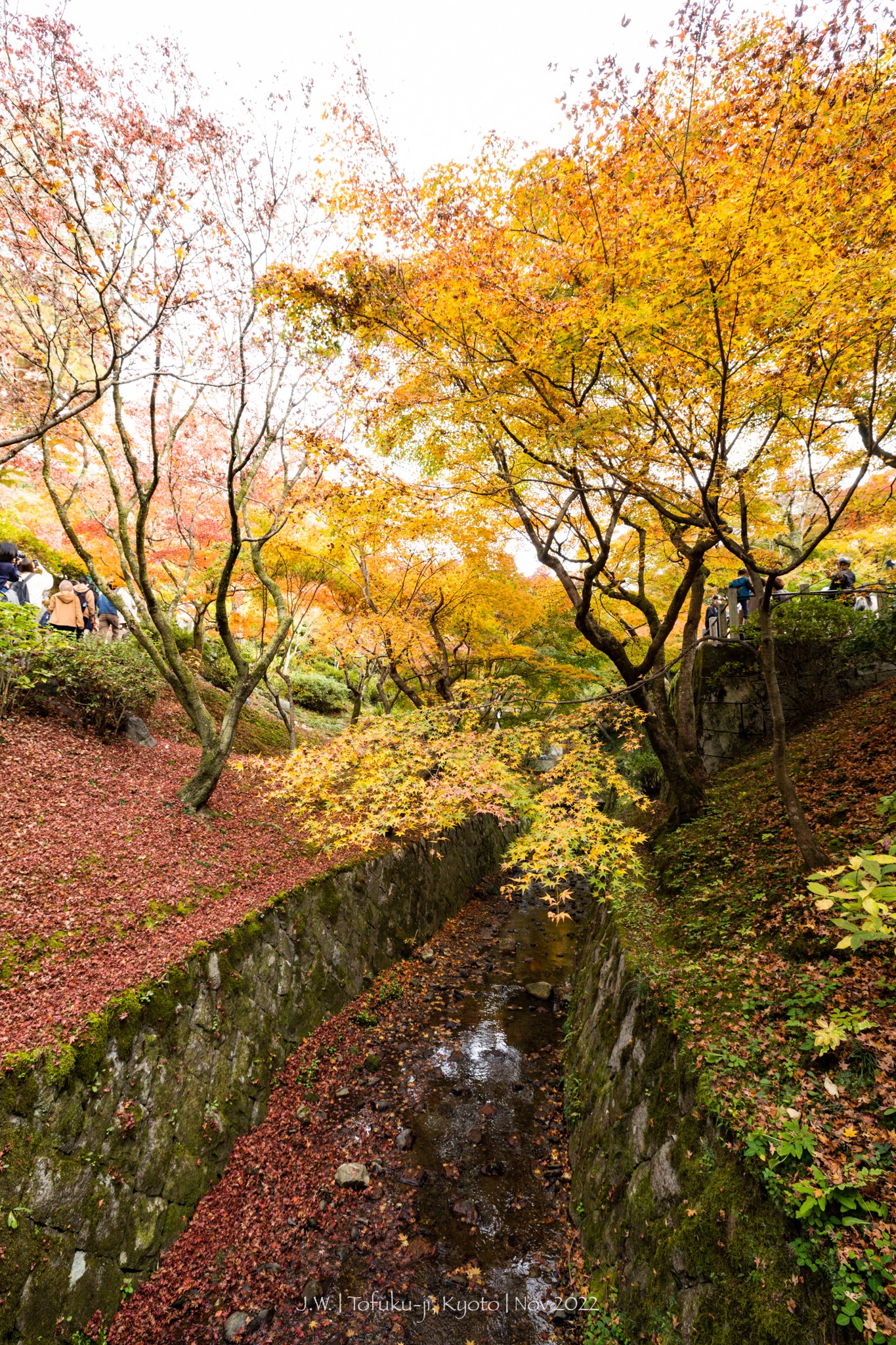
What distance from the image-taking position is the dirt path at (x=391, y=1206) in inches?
184

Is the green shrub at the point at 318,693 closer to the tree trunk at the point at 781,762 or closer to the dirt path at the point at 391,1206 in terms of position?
the dirt path at the point at 391,1206

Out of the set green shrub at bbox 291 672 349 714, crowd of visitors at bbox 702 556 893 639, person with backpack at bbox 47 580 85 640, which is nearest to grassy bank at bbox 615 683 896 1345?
crowd of visitors at bbox 702 556 893 639

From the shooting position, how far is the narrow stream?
485 centimetres

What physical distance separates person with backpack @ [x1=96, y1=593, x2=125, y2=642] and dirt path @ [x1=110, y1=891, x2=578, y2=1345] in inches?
454

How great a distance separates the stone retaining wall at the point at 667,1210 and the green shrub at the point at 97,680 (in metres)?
9.69

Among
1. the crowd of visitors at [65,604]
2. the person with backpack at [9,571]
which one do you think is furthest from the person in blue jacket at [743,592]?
the person with backpack at [9,571]

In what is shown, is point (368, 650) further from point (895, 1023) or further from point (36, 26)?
point (895, 1023)

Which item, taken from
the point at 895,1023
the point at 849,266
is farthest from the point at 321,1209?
the point at 849,266

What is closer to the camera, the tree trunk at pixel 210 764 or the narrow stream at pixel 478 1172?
the narrow stream at pixel 478 1172

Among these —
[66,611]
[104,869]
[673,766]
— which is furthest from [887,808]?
[66,611]

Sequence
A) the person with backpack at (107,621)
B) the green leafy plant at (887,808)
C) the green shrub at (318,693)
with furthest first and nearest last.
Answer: the green shrub at (318,693) → the person with backpack at (107,621) → the green leafy plant at (887,808)

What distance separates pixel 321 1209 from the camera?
5676mm

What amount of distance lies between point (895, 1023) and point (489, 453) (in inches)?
324

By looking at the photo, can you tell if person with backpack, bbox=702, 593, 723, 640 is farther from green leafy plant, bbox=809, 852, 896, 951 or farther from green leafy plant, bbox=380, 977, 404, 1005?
green leafy plant, bbox=809, 852, 896, 951
